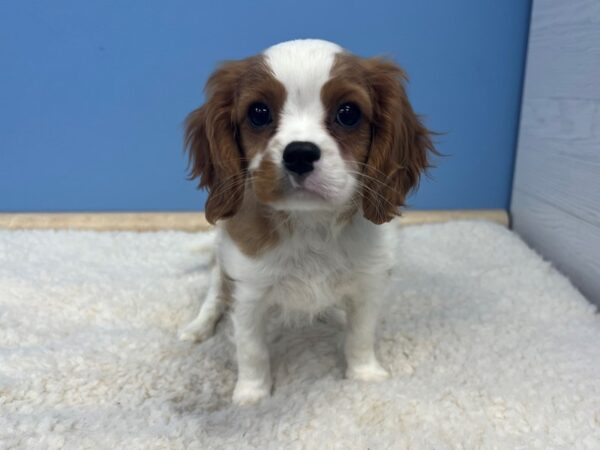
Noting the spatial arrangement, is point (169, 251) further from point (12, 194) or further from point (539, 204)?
point (539, 204)

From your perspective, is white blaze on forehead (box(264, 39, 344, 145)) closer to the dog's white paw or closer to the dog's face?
the dog's face

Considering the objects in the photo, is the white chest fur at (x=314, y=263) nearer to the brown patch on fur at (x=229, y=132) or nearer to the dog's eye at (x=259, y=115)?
the brown patch on fur at (x=229, y=132)

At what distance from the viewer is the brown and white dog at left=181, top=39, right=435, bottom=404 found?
1.01m

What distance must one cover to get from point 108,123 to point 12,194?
533 mm

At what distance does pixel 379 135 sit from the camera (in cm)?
112

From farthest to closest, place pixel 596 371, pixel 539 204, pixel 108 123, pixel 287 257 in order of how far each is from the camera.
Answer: pixel 108 123 → pixel 539 204 → pixel 596 371 → pixel 287 257

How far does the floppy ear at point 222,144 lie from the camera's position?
113cm

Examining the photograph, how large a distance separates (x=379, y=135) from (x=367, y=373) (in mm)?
570

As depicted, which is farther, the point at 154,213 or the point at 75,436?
the point at 154,213

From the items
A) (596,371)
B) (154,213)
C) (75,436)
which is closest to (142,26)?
(154,213)

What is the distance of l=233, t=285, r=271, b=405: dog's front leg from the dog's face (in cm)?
21

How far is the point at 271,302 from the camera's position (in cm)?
127

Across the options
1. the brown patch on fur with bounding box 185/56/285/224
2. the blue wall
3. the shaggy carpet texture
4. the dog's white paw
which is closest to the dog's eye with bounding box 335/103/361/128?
the brown patch on fur with bounding box 185/56/285/224

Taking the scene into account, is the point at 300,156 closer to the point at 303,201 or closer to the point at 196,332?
the point at 303,201
